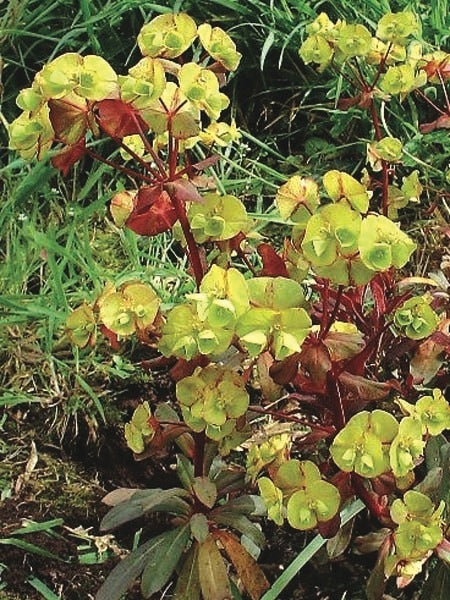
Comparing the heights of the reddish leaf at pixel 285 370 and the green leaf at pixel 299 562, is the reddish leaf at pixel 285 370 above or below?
above

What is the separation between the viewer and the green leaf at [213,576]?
51.1 inches

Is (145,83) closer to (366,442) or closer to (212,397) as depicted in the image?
(212,397)

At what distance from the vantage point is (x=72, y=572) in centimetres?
159

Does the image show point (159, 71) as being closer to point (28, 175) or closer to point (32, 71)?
point (28, 175)

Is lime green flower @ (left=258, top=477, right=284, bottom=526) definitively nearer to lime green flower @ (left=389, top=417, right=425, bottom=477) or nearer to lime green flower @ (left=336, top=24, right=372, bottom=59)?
lime green flower @ (left=389, top=417, right=425, bottom=477)

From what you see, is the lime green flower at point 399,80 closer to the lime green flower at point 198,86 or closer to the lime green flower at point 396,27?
the lime green flower at point 396,27

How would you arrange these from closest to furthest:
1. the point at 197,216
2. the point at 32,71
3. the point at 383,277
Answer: the point at 197,216, the point at 383,277, the point at 32,71

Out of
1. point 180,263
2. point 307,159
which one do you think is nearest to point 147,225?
point 180,263

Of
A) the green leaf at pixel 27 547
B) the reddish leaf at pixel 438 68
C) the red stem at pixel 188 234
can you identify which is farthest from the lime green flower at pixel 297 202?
the green leaf at pixel 27 547

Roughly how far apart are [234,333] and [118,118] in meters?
0.28

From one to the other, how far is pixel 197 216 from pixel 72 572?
2.29 ft

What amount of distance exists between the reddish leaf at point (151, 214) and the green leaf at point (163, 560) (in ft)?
1.40

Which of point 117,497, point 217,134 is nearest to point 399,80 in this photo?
point 217,134

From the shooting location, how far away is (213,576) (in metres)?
1.30
